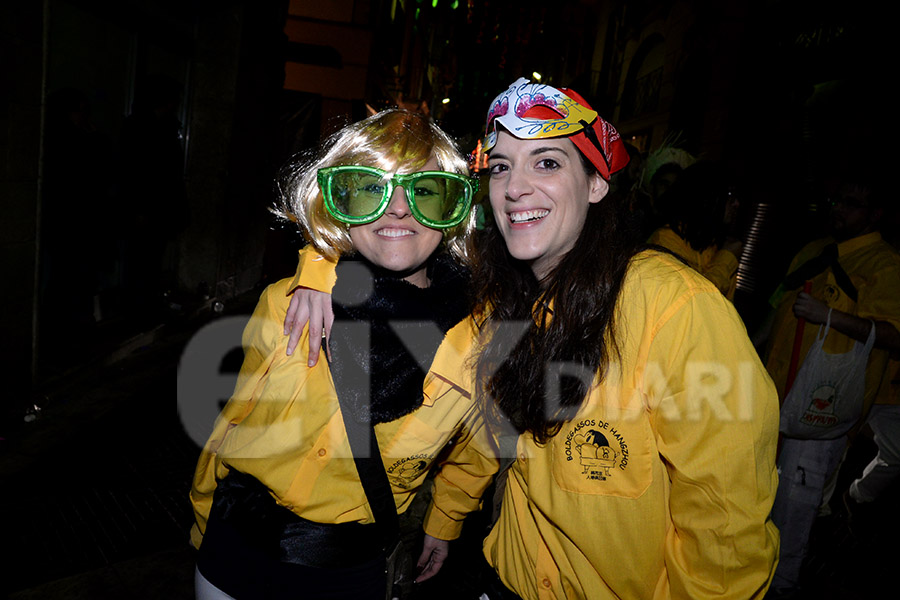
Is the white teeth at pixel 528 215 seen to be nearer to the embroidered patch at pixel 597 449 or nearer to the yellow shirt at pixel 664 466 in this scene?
the yellow shirt at pixel 664 466

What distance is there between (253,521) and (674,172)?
5.33m

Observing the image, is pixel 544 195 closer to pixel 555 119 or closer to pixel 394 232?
pixel 555 119

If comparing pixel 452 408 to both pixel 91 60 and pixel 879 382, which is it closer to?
pixel 879 382

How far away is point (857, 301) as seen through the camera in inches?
126

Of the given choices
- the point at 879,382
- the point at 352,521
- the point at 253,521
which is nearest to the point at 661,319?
the point at 352,521

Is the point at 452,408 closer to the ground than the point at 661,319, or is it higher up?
closer to the ground

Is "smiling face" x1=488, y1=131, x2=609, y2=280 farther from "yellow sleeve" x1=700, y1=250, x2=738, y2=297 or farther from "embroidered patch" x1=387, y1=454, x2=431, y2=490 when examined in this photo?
"yellow sleeve" x1=700, y1=250, x2=738, y2=297

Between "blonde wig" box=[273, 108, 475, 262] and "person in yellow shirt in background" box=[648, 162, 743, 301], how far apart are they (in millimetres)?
2627

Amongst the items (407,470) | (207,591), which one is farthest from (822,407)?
(207,591)

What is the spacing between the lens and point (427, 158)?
1906 millimetres

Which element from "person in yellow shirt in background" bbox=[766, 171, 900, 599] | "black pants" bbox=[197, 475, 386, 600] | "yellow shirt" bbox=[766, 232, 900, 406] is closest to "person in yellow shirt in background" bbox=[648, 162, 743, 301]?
"yellow shirt" bbox=[766, 232, 900, 406]

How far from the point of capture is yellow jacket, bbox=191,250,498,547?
162 centimetres

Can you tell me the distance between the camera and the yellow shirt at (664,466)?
135cm

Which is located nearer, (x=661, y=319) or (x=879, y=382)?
(x=661, y=319)
